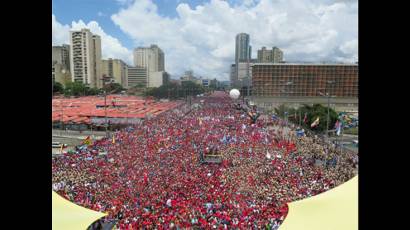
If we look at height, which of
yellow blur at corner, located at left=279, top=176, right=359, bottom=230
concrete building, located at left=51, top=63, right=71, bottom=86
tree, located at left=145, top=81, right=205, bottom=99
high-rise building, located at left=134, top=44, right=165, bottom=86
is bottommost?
yellow blur at corner, located at left=279, top=176, right=359, bottom=230

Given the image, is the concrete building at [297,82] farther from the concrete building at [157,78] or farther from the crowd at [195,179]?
the crowd at [195,179]

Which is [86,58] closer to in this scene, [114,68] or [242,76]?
[114,68]

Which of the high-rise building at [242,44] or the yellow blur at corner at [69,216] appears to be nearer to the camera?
the yellow blur at corner at [69,216]

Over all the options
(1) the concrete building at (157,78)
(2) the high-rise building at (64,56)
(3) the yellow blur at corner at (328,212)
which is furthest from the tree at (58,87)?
(3) the yellow blur at corner at (328,212)

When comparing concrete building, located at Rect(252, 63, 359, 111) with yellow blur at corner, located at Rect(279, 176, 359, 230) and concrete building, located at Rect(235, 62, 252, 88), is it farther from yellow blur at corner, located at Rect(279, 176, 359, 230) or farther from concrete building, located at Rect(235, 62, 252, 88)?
yellow blur at corner, located at Rect(279, 176, 359, 230)

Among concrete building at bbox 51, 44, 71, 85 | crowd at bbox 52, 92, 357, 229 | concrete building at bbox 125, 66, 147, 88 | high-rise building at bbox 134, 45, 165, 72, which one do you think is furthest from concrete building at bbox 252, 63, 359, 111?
crowd at bbox 52, 92, 357, 229

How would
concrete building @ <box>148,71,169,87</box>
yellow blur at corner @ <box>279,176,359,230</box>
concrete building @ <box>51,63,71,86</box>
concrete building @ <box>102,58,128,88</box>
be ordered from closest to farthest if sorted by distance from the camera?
yellow blur at corner @ <box>279,176,359,230</box> < concrete building @ <box>102,58,128,88</box> < concrete building @ <box>51,63,71,86</box> < concrete building @ <box>148,71,169,87</box>

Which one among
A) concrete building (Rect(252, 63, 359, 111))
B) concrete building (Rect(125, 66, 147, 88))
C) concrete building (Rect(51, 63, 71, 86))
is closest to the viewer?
concrete building (Rect(51, 63, 71, 86))
